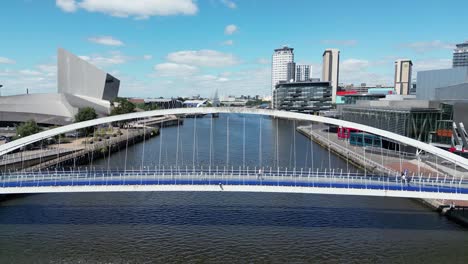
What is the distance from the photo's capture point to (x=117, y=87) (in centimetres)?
8225

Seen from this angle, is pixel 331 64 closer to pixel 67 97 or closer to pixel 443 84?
pixel 443 84

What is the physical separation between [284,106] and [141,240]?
3625 inches

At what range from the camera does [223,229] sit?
17.8m

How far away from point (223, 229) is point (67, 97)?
50675mm

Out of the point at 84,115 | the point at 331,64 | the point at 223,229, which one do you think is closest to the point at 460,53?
the point at 331,64

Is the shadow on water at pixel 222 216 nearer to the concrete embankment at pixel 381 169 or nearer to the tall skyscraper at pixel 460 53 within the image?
the concrete embankment at pixel 381 169

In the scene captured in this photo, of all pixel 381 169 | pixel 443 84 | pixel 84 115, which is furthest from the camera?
pixel 84 115

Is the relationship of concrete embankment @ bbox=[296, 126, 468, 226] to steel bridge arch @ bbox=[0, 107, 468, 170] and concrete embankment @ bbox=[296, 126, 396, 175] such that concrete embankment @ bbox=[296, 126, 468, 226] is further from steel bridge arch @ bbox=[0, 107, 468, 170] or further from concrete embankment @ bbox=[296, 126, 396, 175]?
steel bridge arch @ bbox=[0, 107, 468, 170]

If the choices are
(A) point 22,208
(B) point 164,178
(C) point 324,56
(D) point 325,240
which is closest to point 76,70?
(A) point 22,208

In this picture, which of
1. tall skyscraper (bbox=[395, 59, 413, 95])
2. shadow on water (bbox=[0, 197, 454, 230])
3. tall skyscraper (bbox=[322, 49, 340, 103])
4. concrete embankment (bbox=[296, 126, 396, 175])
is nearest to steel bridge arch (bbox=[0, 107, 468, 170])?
shadow on water (bbox=[0, 197, 454, 230])

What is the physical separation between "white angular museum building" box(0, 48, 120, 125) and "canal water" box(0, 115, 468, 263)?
3587 centimetres

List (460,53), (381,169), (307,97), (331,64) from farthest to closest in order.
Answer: (460,53) < (331,64) < (307,97) < (381,169)

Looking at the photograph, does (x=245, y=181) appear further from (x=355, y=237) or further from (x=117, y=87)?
(x=117, y=87)

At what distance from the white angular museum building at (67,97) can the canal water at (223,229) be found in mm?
35866
